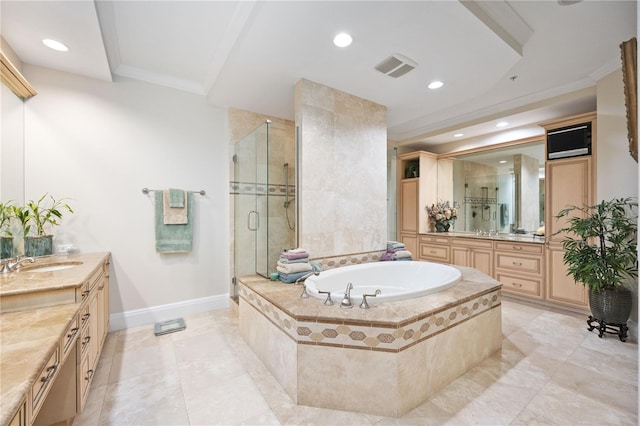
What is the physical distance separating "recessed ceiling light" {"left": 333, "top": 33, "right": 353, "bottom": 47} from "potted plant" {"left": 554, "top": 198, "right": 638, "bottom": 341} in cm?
272

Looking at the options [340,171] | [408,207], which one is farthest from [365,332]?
[408,207]

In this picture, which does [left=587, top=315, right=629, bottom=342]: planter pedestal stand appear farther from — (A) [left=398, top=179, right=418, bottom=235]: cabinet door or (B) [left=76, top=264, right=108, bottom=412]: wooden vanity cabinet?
(B) [left=76, top=264, right=108, bottom=412]: wooden vanity cabinet

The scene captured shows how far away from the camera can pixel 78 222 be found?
2.58 meters

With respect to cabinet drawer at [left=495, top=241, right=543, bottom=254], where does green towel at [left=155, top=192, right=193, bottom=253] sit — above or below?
above

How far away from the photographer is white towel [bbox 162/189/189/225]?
9.68ft

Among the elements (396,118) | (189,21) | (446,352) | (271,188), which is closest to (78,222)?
(271,188)

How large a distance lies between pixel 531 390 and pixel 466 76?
104 inches

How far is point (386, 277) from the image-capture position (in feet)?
9.52

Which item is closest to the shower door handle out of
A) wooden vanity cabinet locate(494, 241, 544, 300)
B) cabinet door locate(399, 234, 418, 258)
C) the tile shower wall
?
the tile shower wall

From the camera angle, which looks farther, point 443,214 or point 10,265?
point 443,214

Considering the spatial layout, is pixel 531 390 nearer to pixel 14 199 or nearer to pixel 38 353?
pixel 38 353

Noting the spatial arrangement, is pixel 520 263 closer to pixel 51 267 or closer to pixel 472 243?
pixel 472 243

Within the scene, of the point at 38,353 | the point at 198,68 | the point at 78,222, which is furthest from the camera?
the point at 198,68

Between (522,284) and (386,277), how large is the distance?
205cm
